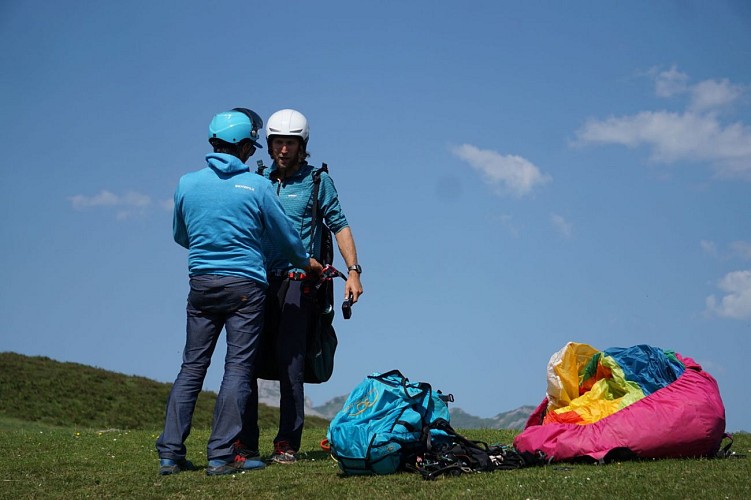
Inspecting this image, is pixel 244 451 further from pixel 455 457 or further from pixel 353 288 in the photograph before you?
pixel 455 457

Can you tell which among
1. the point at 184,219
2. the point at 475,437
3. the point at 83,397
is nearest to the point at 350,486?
the point at 184,219

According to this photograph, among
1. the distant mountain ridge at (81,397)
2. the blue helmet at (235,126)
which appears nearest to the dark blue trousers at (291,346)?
the blue helmet at (235,126)

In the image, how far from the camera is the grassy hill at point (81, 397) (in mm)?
25527

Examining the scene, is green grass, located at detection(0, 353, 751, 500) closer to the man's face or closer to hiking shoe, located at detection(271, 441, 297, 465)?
hiking shoe, located at detection(271, 441, 297, 465)

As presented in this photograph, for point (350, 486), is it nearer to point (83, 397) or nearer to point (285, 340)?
point (285, 340)

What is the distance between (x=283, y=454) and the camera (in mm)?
7520

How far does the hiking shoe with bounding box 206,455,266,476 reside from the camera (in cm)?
669

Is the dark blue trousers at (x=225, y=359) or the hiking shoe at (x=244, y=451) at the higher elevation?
the dark blue trousers at (x=225, y=359)

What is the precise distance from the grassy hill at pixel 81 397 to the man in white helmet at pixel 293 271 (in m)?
19.0

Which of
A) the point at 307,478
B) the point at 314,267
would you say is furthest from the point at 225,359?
the point at 307,478

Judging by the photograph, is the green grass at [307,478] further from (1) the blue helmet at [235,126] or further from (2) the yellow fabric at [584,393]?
(1) the blue helmet at [235,126]

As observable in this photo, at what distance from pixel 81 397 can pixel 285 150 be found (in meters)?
22.4

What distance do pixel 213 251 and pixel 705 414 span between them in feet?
14.1

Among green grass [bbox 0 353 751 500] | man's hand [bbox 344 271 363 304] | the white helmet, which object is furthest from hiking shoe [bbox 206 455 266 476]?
the white helmet
